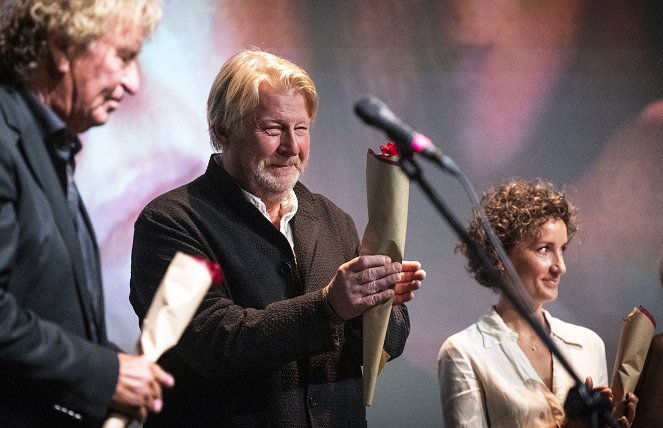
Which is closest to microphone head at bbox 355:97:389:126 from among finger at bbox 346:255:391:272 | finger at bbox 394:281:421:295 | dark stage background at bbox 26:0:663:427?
finger at bbox 346:255:391:272

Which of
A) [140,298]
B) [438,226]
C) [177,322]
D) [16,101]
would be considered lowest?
[177,322]

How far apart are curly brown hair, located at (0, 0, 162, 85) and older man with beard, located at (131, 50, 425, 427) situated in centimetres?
81

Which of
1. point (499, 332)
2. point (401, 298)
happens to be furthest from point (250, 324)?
point (499, 332)

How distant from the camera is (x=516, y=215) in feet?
10.8

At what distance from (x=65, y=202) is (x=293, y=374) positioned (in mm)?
974

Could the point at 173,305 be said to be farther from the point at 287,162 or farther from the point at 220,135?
the point at 220,135

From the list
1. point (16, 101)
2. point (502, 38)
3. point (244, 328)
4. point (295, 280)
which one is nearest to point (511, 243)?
point (295, 280)

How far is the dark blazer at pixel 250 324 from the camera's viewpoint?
2.48m

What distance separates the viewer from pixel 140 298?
2.64 metres

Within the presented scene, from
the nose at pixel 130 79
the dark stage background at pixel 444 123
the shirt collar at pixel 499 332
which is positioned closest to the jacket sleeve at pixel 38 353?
the nose at pixel 130 79

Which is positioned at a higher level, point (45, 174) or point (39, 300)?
point (45, 174)

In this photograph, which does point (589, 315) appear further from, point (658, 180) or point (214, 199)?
point (214, 199)

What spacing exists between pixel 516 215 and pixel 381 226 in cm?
92

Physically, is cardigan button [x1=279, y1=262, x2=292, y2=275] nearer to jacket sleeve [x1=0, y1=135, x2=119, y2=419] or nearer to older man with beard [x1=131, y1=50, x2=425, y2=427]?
older man with beard [x1=131, y1=50, x2=425, y2=427]
